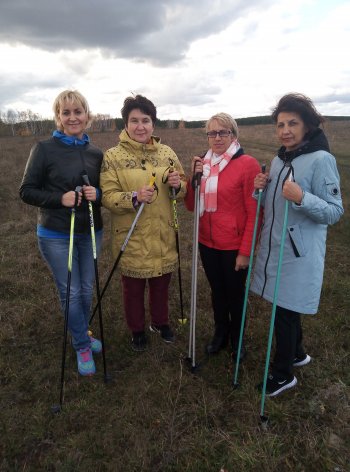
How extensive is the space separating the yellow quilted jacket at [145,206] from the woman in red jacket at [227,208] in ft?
1.25

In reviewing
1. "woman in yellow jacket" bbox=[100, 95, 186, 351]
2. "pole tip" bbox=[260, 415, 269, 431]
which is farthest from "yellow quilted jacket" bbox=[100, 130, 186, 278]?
"pole tip" bbox=[260, 415, 269, 431]

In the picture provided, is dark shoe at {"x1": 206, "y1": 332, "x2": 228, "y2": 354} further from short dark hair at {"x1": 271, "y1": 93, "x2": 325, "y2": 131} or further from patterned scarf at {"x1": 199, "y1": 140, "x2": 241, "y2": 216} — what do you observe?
short dark hair at {"x1": 271, "y1": 93, "x2": 325, "y2": 131}

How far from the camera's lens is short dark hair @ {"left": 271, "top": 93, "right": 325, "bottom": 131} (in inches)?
115

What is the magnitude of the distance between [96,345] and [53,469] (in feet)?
5.18

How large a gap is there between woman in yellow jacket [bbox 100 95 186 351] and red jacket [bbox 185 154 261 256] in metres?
0.54

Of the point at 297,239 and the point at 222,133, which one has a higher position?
the point at 222,133

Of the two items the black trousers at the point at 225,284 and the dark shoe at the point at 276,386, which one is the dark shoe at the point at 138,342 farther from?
the dark shoe at the point at 276,386

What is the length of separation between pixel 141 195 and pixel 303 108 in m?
1.70

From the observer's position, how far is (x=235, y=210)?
3.51 metres

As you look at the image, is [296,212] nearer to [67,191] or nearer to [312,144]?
[312,144]

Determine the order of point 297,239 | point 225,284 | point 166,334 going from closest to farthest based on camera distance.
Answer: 1. point 297,239
2. point 225,284
3. point 166,334

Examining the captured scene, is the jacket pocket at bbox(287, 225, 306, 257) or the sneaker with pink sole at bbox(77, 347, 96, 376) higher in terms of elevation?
the jacket pocket at bbox(287, 225, 306, 257)

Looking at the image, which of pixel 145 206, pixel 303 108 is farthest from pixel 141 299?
pixel 303 108

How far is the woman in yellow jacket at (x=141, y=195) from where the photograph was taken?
3.59 meters
